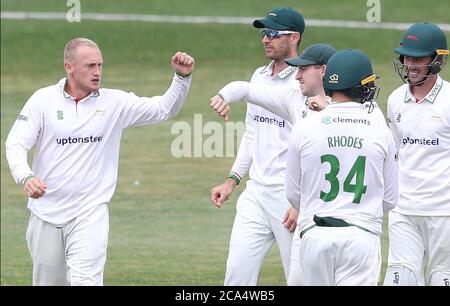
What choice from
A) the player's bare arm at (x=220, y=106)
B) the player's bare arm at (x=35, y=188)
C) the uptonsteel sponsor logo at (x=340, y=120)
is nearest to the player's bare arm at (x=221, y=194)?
the player's bare arm at (x=220, y=106)

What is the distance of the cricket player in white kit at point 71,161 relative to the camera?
10727 mm

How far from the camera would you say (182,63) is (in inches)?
424

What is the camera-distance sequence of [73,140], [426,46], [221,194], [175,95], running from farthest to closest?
[221,194] < [426,46] < [175,95] < [73,140]

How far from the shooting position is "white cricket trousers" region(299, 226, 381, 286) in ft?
30.3

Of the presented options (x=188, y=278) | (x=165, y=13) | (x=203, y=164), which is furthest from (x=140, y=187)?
(x=165, y=13)

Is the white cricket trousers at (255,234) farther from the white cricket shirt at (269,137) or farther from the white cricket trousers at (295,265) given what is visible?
the white cricket trousers at (295,265)

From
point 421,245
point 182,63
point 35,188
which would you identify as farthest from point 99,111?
point 421,245

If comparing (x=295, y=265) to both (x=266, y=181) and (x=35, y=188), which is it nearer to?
(x=266, y=181)

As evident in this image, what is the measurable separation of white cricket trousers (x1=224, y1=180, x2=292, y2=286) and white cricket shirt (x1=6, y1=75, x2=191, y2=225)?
126 cm

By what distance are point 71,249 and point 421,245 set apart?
3.10m

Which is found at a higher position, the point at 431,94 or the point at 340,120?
the point at 431,94

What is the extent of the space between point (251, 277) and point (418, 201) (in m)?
1.62

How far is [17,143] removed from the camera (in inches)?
418

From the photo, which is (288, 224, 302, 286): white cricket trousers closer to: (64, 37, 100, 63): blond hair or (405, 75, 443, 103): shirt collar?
(405, 75, 443, 103): shirt collar
